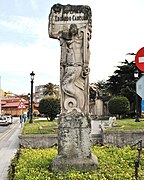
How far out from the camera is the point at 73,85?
23.8ft

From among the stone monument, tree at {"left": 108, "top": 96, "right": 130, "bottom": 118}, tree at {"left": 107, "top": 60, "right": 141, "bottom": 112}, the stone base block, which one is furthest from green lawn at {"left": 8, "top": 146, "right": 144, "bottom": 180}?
tree at {"left": 107, "top": 60, "right": 141, "bottom": 112}

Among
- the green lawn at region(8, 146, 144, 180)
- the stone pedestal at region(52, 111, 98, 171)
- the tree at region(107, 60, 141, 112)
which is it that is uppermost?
the tree at region(107, 60, 141, 112)

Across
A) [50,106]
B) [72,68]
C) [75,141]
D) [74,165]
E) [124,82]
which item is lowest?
[74,165]

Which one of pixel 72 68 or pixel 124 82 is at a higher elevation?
pixel 124 82

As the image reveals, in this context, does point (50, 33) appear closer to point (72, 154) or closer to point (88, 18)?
point (88, 18)

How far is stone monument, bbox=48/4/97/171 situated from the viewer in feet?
23.0

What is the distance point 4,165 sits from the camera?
394 inches

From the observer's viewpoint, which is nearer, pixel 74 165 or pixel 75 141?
pixel 74 165

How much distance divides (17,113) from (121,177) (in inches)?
2798

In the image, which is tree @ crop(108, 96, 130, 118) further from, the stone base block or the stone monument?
the stone base block

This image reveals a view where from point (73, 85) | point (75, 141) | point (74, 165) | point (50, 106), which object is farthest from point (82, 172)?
point (50, 106)

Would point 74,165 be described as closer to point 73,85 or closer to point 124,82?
point 73,85

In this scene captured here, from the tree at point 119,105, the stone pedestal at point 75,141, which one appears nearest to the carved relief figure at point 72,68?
the stone pedestal at point 75,141

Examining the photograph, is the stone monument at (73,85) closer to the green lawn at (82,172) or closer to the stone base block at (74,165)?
the stone base block at (74,165)
